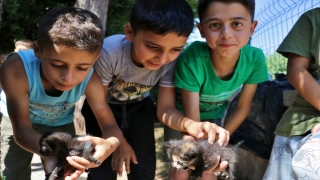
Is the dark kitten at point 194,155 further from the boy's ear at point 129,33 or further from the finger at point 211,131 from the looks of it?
the boy's ear at point 129,33

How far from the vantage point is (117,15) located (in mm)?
8266

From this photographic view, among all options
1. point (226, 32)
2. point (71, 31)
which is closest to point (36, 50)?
point (71, 31)

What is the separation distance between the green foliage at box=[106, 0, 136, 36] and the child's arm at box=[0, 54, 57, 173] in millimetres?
5506

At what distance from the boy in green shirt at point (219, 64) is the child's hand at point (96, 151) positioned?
22.9 inches

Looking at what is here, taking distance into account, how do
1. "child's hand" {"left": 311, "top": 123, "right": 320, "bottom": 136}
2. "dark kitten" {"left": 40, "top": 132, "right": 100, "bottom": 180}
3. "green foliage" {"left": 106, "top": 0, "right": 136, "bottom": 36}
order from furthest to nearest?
"green foliage" {"left": 106, "top": 0, "right": 136, "bottom": 36} < "child's hand" {"left": 311, "top": 123, "right": 320, "bottom": 136} < "dark kitten" {"left": 40, "top": 132, "right": 100, "bottom": 180}

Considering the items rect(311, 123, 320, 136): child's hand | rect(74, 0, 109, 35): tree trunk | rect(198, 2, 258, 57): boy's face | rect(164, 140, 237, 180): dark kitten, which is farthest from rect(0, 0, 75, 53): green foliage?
rect(311, 123, 320, 136): child's hand

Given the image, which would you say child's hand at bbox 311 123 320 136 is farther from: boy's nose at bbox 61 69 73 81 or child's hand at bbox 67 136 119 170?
boy's nose at bbox 61 69 73 81

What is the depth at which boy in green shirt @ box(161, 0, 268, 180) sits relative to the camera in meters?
2.84

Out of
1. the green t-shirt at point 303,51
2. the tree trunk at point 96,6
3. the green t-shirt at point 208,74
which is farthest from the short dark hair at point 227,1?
the tree trunk at point 96,6

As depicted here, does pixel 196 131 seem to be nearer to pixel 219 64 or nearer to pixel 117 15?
pixel 219 64

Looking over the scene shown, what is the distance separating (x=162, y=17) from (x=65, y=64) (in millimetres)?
753

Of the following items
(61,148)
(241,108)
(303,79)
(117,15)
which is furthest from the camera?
(117,15)

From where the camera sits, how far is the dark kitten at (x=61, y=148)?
2.09 m

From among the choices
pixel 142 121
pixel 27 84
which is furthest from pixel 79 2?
pixel 27 84
